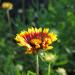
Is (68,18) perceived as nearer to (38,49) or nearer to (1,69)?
(1,69)

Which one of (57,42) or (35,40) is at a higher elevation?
(57,42)

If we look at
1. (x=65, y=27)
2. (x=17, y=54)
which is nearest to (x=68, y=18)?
(x=65, y=27)

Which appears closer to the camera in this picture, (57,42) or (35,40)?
(35,40)

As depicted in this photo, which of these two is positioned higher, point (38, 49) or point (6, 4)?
point (6, 4)

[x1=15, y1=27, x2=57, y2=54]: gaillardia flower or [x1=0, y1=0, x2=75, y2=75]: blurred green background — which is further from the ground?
[x1=0, y1=0, x2=75, y2=75]: blurred green background

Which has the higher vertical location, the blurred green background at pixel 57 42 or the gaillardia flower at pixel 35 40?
the blurred green background at pixel 57 42

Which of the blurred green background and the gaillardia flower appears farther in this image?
the blurred green background

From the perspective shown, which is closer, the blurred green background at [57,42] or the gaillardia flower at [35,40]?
the gaillardia flower at [35,40]

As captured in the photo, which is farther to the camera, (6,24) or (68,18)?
(6,24)
